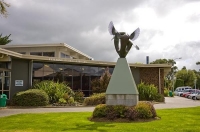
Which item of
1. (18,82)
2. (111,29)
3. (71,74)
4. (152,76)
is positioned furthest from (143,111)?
(152,76)

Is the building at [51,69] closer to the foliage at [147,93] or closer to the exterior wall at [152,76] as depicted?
the exterior wall at [152,76]

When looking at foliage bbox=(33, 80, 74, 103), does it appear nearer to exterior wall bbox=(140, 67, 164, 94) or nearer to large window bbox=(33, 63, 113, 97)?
large window bbox=(33, 63, 113, 97)

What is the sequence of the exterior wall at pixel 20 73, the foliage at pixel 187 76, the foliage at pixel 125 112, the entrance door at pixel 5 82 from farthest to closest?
the foliage at pixel 187 76
the exterior wall at pixel 20 73
the entrance door at pixel 5 82
the foliage at pixel 125 112

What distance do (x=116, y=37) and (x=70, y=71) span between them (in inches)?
541

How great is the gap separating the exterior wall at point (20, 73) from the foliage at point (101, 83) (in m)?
6.38

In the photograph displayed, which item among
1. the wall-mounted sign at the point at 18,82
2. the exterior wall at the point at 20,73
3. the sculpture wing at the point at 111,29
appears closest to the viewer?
the sculpture wing at the point at 111,29

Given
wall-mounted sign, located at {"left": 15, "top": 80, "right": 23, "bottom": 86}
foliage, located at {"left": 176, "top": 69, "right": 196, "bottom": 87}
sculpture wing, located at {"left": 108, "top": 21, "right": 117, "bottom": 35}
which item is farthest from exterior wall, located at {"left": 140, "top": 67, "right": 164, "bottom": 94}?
foliage, located at {"left": 176, "top": 69, "right": 196, "bottom": 87}

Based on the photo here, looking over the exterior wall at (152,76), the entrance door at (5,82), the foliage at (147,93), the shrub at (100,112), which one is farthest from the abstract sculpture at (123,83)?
the exterior wall at (152,76)

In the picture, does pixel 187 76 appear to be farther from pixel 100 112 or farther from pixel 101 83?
pixel 100 112

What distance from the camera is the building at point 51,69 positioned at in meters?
21.8

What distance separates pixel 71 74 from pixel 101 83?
3.42 metres

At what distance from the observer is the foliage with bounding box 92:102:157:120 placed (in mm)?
11570

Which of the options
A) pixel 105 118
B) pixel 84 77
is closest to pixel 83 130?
→ pixel 105 118

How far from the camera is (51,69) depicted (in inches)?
997
